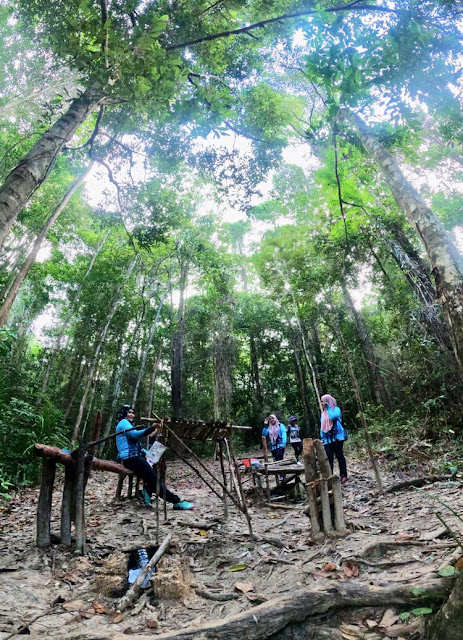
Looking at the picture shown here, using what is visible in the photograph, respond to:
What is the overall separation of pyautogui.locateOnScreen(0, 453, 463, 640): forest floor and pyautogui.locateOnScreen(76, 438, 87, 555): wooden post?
0.53ft

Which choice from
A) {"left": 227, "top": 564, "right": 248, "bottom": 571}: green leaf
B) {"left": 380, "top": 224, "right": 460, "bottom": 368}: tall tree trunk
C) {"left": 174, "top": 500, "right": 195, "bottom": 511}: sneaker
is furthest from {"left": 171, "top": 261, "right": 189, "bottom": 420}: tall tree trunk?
{"left": 227, "top": 564, "right": 248, "bottom": 571}: green leaf

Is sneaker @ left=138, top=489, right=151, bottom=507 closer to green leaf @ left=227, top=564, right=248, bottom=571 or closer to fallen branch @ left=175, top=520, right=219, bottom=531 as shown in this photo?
fallen branch @ left=175, top=520, right=219, bottom=531

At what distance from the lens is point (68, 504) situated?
468cm

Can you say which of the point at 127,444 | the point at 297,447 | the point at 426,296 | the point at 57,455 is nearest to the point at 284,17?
the point at 57,455

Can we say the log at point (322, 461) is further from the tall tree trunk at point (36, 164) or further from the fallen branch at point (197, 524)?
the tall tree trunk at point (36, 164)

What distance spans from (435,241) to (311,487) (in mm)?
3132

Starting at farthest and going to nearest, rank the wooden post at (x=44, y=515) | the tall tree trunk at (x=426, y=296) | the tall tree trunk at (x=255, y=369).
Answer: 1. the tall tree trunk at (x=255, y=369)
2. the tall tree trunk at (x=426, y=296)
3. the wooden post at (x=44, y=515)

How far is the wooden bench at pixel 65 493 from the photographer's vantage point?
445cm

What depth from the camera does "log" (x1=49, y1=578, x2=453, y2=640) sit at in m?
2.38

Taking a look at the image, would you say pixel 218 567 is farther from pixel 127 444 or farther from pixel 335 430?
pixel 335 430

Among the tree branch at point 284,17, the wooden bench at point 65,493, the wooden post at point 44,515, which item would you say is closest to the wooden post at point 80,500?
the wooden bench at point 65,493

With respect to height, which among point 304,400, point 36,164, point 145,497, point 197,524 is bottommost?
point 197,524

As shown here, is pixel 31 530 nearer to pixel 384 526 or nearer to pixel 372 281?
pixel 384 526

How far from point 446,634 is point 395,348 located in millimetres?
11022
